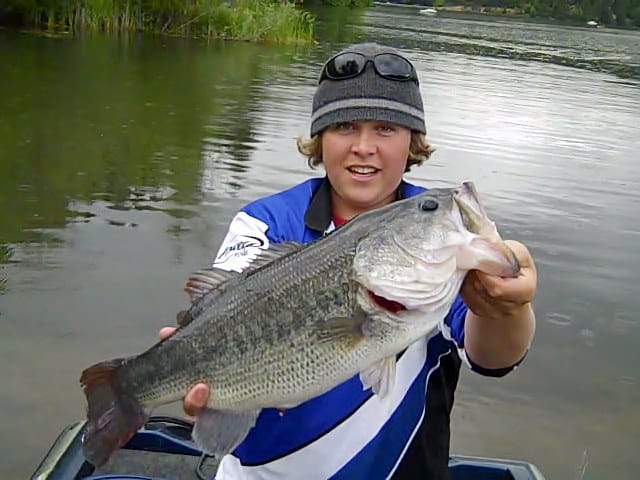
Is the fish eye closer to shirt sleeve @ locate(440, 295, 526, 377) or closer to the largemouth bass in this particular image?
the largemouth bass

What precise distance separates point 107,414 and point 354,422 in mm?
812

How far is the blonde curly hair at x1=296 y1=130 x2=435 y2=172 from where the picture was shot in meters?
3.12

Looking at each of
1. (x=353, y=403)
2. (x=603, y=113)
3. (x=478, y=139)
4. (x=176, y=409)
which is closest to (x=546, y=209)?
(x=478, y=139)

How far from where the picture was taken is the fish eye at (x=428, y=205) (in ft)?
7.55

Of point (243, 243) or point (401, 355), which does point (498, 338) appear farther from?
point (243, 243)

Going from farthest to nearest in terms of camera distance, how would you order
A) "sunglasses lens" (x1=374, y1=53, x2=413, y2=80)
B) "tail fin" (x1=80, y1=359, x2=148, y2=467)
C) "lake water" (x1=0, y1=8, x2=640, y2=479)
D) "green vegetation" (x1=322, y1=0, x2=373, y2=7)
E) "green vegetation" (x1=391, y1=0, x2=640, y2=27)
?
"green vegetation" (x1=391, y1=0, x2=640, y2=27) < "green vegetation" (x1=322, y1=0, x2=373, y2=7) < "lake water" (x1=0, y1=8, x2=640, y2=479) < "sunglasses lens" (x1=374, y1=53, x2=413, y2=80) < "tail fin" (x1=80, y1=359, x2=148, y2=467)

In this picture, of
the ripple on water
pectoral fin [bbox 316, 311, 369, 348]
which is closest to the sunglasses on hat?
pectoral fin [bbox 316, 311, 369, 348]

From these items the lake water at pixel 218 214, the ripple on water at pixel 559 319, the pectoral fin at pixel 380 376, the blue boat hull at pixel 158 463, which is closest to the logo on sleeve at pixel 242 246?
the pectoral fin at pixel 380 376

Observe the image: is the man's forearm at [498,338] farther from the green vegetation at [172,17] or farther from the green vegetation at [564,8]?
the green vegetation at [564,8]

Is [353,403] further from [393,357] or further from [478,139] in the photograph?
[478,139]

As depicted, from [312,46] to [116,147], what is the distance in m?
21.5

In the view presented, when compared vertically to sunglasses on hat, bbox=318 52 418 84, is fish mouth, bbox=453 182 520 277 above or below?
below

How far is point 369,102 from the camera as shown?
296 centimetres

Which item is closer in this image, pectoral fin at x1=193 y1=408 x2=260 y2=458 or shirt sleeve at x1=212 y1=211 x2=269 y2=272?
pectoral fin at x1=193 y1=408 x2=260 y2=458
